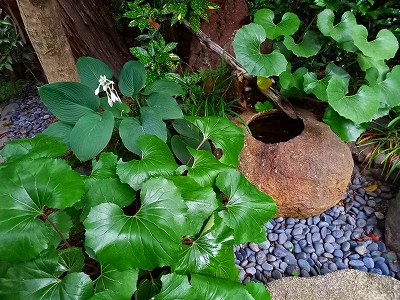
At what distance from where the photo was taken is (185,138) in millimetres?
1802

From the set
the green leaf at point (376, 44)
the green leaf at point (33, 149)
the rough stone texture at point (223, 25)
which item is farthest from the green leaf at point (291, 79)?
the green leaf at point (33, 149)

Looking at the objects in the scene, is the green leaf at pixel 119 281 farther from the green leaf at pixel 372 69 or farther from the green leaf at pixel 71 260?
the green leaf at pixel 372 69

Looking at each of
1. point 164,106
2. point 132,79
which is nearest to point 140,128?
point 164,106

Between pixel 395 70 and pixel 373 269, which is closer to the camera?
pixel 373 269

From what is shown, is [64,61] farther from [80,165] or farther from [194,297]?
[194,297]

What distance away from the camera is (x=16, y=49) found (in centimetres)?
340

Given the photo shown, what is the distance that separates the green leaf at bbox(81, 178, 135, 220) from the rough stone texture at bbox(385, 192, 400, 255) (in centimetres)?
165

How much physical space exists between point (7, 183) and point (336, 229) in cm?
190

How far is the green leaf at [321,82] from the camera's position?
2.08 metres

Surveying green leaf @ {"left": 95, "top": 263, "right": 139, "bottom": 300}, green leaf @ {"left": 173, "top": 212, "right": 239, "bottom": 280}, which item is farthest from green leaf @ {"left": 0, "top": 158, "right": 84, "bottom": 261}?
green leaf @ {"left": 173, "top": 212, "right": 239, "bottom": 280}

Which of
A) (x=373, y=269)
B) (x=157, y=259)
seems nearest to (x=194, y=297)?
(x=157, y=259)

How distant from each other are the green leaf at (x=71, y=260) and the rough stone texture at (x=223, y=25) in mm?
1808

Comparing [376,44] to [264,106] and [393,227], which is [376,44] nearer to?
[264,106]

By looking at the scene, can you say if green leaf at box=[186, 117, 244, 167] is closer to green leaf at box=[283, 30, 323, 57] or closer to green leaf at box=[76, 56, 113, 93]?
green leaf at box=[76, 56, 113, 93]
